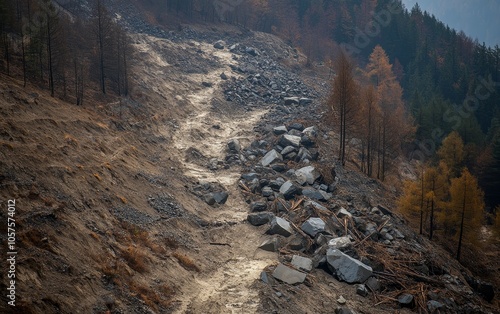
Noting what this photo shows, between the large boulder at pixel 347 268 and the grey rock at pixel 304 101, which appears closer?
the large boulder at pixel 347 268

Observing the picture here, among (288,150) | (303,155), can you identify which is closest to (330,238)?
(303,155)

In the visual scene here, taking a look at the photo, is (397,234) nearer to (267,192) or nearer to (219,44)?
(267,192)

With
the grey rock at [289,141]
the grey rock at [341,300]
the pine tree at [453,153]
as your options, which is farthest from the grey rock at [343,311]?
the pine tree at [453,153]

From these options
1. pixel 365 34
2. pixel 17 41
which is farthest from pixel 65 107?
pixel 365 34

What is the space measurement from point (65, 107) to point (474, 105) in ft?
283

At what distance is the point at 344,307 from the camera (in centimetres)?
1332

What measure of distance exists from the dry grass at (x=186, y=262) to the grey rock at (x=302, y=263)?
14.7 ft

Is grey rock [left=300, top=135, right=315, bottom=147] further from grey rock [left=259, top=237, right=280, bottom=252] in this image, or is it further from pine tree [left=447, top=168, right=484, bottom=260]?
grey rock [left=259, top=237, right=280, bottom=252]

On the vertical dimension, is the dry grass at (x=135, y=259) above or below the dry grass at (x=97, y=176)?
below

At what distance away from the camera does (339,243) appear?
16719 millimetres

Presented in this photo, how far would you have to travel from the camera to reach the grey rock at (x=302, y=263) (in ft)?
50.0

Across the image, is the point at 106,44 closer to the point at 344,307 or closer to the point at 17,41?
the point at 17,41

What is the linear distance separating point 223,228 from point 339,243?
6.26m

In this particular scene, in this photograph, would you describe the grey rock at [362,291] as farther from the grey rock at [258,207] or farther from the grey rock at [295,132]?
the grey rock at [295,132]
